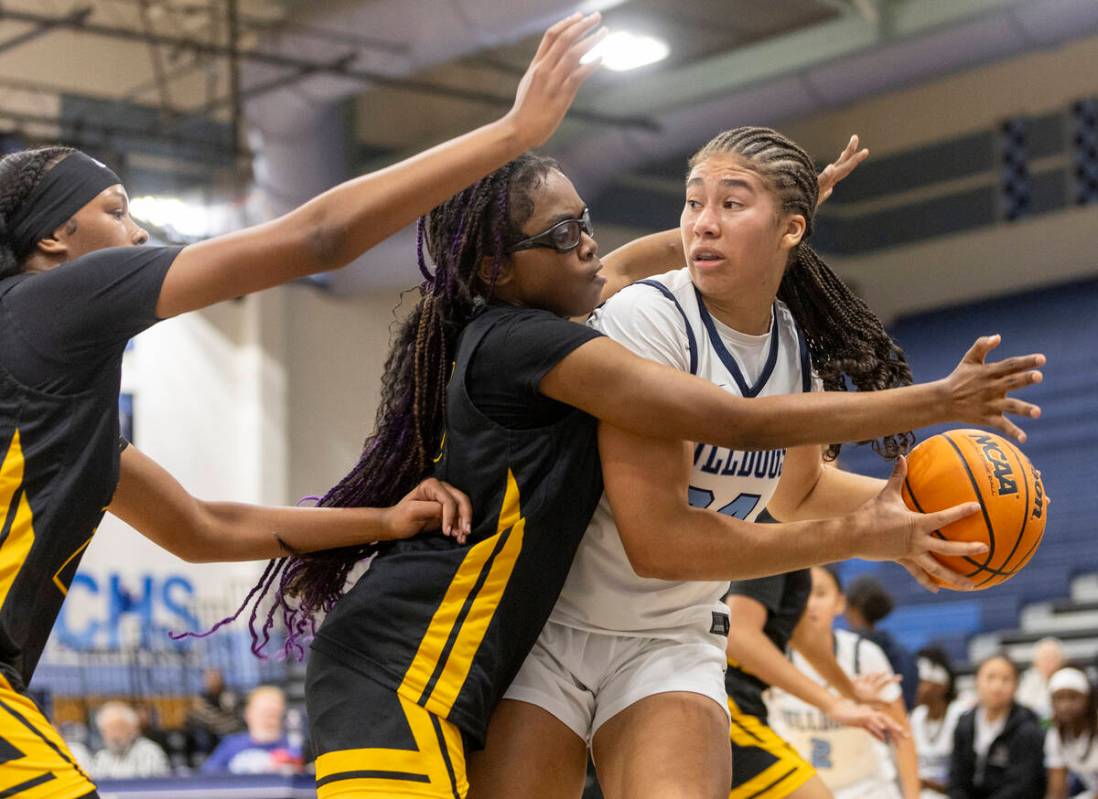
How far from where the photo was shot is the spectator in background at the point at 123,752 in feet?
35.3

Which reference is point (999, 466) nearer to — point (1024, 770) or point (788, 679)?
point (788, 679)

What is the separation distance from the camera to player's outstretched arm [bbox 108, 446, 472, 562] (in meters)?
3.26

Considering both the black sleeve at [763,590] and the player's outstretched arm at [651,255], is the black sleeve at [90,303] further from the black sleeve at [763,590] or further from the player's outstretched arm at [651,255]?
the black sleeve at [763,590]

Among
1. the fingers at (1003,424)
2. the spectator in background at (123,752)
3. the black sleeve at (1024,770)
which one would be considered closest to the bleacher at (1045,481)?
the black sleeve at (1024,770)

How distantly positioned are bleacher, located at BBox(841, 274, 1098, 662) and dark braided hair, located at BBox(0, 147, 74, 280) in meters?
12.5

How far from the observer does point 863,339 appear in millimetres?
3566

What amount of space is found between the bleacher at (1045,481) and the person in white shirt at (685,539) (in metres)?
11.4

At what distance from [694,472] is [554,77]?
95 cm

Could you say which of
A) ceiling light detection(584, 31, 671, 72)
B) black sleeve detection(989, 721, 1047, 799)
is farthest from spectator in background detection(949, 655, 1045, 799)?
ceiling light detection(584, 31, 671, 72)

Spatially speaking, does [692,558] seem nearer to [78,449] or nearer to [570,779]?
[570,779]

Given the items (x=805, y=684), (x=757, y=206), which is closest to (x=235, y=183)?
(x=805, y=684)

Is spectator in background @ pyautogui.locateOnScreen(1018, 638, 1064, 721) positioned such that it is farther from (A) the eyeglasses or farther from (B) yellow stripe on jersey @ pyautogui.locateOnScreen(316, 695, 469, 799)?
(B) yellow stripe on jersey @ pyautogui.locateOnScreen(316, 695, 469, 799)

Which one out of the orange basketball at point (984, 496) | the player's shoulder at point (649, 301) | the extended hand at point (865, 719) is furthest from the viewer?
the extended hand at point (865, 719)

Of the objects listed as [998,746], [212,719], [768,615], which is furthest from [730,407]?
[212,719]
